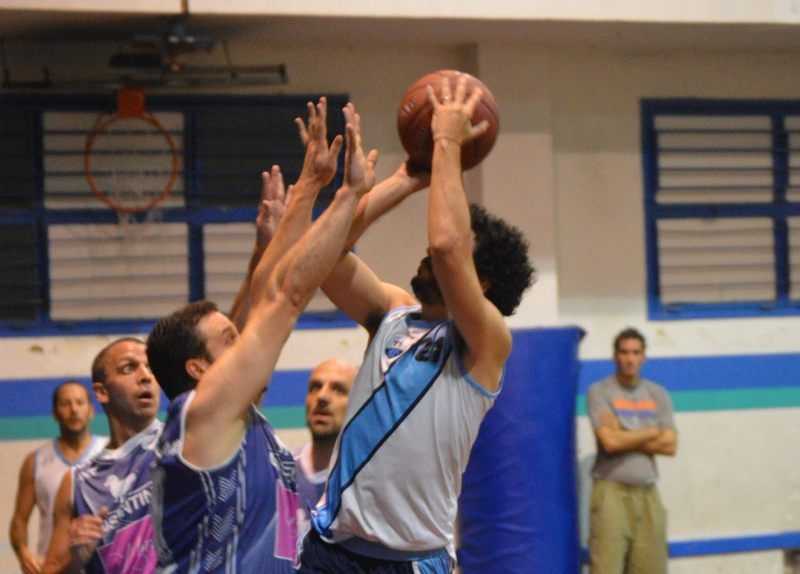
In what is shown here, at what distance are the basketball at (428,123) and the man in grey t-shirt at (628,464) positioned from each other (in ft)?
13.8

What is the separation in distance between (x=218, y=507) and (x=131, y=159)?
17.2ft

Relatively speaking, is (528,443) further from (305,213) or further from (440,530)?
(305,213)

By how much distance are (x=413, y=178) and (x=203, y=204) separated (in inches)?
176

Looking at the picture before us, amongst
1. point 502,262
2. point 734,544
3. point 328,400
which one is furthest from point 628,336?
point 502,262

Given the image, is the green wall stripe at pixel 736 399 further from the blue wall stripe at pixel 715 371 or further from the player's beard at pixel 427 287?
the player's beard at pixel 427 287

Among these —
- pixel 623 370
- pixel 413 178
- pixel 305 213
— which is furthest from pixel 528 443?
pixel 305 213

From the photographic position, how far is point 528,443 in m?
5.80

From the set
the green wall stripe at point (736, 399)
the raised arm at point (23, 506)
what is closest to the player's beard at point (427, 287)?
the raised arm at point (23, 506)

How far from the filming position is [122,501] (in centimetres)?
387

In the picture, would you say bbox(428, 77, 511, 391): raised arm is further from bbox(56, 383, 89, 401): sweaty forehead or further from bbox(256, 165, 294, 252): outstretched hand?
bbox(56, 383, 89, 401): sweaty forehead

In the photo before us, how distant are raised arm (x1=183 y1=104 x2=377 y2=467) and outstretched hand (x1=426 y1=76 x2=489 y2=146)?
1.43ft

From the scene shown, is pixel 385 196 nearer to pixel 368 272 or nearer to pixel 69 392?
pixel 368 272

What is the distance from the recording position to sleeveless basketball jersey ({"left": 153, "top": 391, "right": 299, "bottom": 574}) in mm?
2857

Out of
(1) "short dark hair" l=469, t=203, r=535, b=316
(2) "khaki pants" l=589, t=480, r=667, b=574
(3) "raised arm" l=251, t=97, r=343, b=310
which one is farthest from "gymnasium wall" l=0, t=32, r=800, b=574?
(3) "raised arm" l=251, t=97, r=343, b=310
